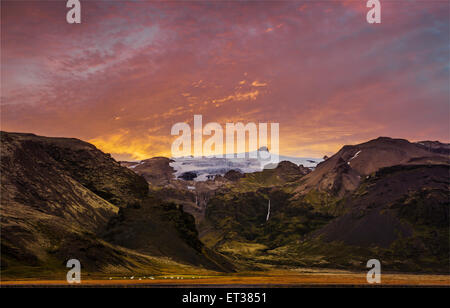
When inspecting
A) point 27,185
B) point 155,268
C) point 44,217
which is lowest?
point 155,268

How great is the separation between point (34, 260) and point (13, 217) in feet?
93.7

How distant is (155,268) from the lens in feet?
486

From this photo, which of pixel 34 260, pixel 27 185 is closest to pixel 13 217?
pixel 34 260

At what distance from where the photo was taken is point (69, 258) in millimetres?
131125
